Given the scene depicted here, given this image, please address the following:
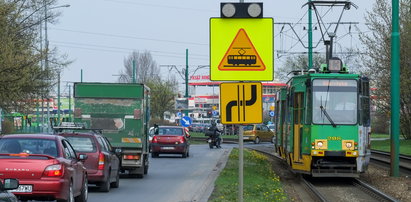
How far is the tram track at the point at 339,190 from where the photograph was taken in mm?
19516

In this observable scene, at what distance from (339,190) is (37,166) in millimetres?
10455

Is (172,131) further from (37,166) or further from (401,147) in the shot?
(37,166)

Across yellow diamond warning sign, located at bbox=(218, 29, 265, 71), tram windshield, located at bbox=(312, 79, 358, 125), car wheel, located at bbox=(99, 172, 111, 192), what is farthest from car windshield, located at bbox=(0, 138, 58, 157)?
tram windshield, located at bbox=(312, 79, 358, 125)

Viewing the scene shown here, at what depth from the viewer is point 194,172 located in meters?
29.1

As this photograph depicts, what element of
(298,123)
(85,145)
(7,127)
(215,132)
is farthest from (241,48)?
(7,127)

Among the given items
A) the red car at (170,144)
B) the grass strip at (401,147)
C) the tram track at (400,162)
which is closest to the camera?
the tram track at (400,162)

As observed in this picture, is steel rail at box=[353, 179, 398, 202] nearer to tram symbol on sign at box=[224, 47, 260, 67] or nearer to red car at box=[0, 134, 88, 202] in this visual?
red car at box=[0, 134, 88, 202]

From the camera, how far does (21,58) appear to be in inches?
1474

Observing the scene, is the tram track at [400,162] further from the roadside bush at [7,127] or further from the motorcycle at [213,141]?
the roadside bush at [7,127]

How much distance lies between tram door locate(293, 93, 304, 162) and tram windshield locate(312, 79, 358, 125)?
64cm

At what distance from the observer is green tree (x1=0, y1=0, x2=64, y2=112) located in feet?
116

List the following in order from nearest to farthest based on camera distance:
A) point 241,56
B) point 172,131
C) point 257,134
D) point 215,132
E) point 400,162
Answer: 1. point 241,56
2. point 400,162
3. point 172,131
4. point 215,132
5. point 257,134

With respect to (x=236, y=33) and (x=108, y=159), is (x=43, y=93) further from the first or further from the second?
(x=236, y=33)

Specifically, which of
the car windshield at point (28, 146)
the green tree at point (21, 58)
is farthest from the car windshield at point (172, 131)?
the car windshield at point (28, 146)
